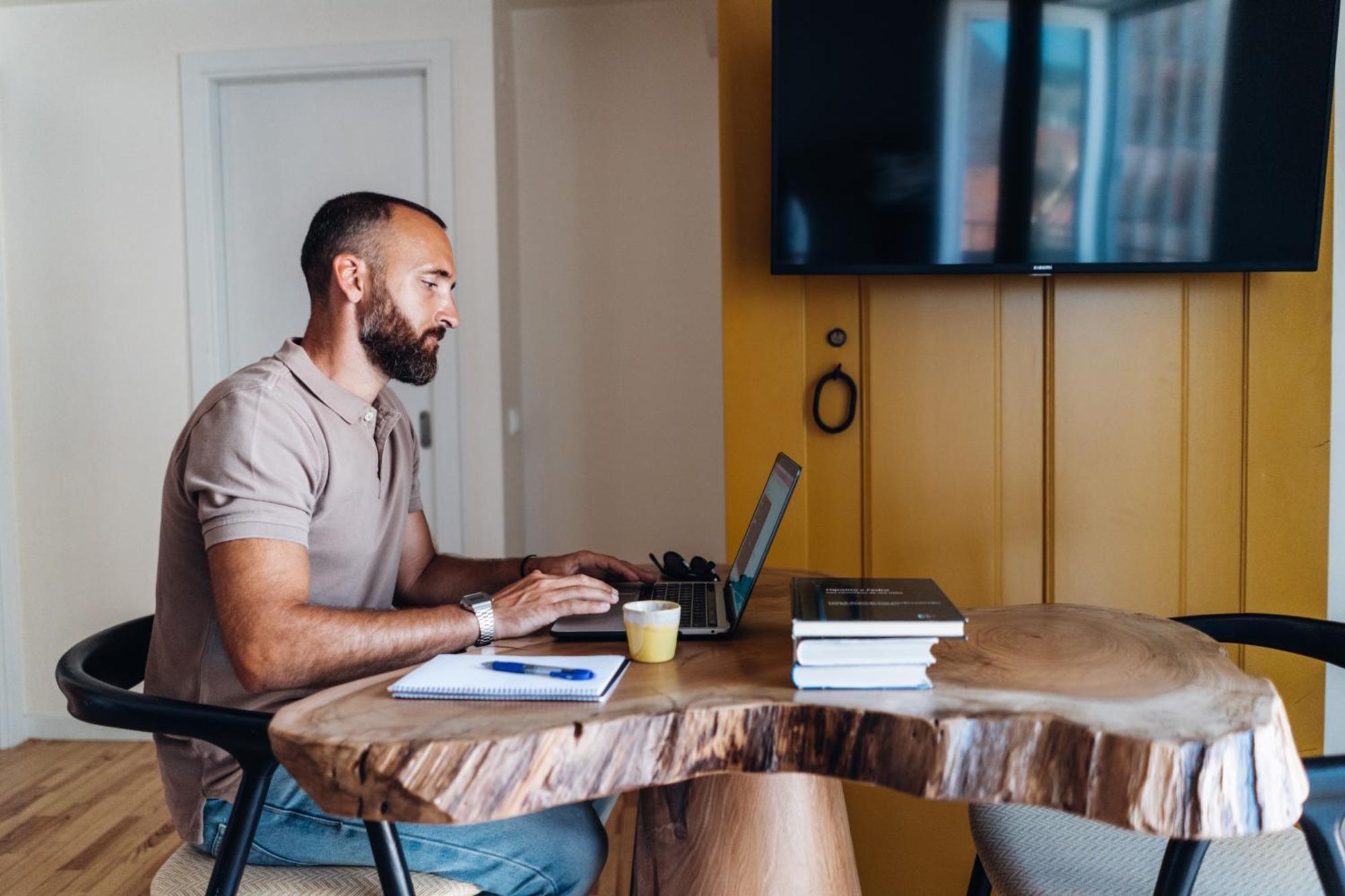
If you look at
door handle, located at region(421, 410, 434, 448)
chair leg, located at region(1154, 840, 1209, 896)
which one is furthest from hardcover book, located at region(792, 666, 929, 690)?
door handle, located at region(421, 410, 434, 448)

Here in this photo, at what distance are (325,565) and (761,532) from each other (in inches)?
24.8

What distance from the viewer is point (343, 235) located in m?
1.68

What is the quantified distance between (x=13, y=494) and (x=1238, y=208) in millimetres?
3629

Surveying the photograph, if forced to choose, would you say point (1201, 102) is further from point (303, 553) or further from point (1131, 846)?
point (303, 553)

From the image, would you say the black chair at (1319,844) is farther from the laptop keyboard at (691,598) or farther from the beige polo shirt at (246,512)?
the beige polo shirt at (246,512)

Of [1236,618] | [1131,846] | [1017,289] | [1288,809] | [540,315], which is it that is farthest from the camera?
[540,315]

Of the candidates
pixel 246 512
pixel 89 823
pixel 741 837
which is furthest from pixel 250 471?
pixel 89 823

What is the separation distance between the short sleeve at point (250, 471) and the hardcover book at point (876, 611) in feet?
2.19

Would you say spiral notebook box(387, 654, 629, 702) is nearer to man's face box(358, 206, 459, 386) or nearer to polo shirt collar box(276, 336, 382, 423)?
polo shirt collar box(276, 336, 382, 423)

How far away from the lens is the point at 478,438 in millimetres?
3391

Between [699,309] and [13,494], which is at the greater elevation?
[699,309]

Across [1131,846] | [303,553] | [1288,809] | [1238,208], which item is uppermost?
[1238,208]

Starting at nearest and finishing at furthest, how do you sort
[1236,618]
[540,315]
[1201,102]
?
[1236,618] → [1201,102] → [540,315]

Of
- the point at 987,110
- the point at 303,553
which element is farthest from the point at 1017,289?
the point at 303,553
